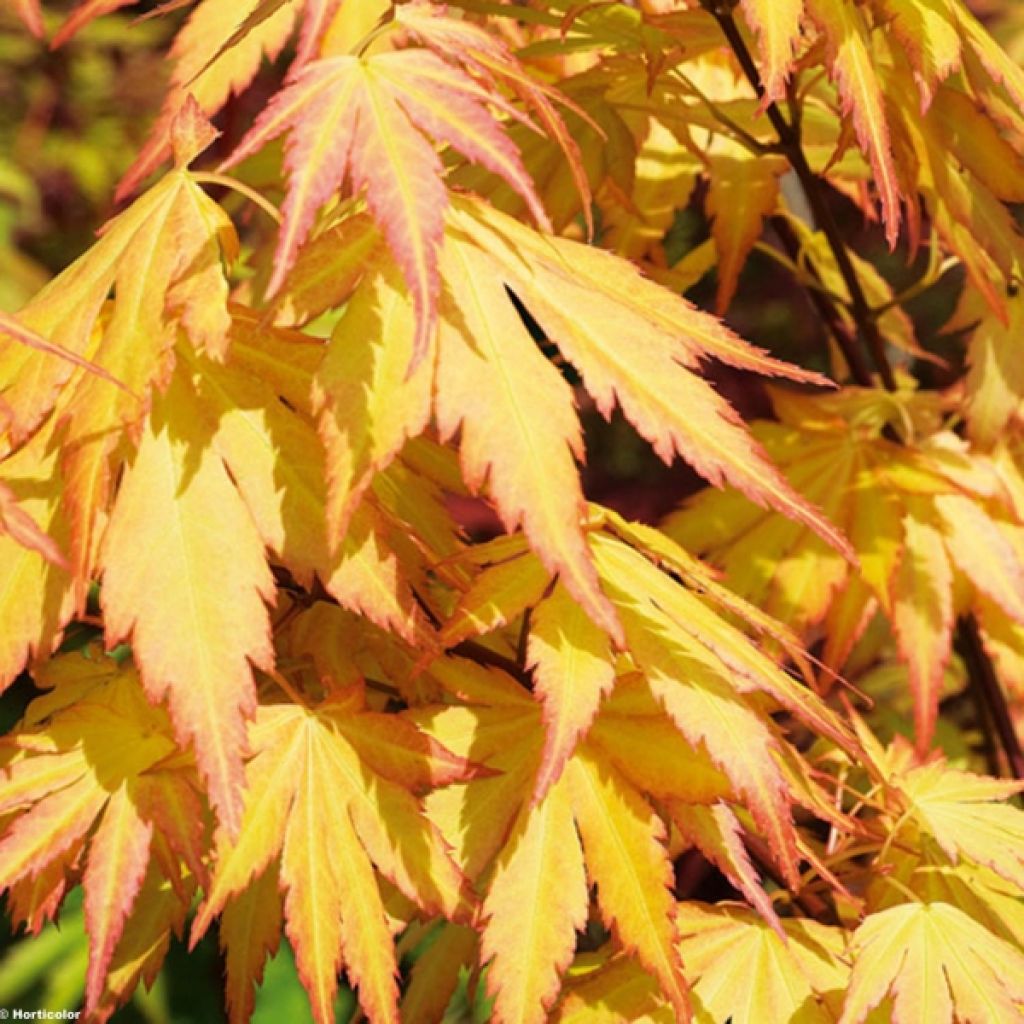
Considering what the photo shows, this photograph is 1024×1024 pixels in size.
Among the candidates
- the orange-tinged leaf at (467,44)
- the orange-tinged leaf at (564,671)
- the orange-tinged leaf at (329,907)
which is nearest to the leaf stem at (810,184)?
the orange-tinged leaf at (467,44)

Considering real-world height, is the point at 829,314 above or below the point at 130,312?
below

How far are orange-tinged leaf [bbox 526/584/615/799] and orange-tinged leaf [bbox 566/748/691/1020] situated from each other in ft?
0.17

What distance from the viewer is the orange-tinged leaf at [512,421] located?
1.71 feet

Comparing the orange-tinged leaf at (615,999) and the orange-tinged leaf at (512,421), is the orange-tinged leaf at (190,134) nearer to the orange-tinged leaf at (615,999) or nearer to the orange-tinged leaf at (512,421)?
the orange-tinged leaf at (512,421)

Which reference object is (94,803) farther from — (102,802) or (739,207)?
(739,207)

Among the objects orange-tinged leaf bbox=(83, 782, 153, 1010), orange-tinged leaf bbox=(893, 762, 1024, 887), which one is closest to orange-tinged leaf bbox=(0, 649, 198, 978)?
orange-tinged leaf bbox=(83, 782, 153, 1010)

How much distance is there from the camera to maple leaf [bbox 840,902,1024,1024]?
2.02 feet

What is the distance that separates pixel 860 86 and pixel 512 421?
0.27 m

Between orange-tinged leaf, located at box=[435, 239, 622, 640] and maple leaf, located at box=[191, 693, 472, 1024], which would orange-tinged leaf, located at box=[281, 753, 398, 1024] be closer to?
maple leaf, located at box=[191, 693, 472, 1024]

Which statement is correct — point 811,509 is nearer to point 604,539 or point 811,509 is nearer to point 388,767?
point 604,539

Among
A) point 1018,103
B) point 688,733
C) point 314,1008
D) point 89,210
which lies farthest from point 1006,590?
point 89,210

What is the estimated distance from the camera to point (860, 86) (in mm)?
683

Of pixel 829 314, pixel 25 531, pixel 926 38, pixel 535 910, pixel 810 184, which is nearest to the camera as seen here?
pixel 25 531

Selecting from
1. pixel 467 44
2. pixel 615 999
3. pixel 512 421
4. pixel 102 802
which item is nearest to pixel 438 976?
pixel 615 999
